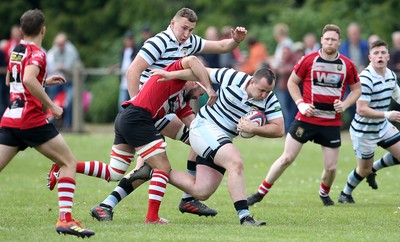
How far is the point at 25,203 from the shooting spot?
11898 millimetres

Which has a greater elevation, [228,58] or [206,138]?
[206,138]

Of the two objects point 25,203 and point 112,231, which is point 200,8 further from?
point 112,231

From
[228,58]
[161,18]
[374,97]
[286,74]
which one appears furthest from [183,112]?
[161,18]

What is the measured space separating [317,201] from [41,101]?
484 cm

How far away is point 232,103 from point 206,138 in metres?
0.44

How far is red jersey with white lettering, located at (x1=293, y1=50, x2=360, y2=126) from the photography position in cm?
1161

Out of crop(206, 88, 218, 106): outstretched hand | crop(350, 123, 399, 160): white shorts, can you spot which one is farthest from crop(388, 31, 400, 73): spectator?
crop(206, 88, 218, 106): outstretched hand

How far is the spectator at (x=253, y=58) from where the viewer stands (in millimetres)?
22734

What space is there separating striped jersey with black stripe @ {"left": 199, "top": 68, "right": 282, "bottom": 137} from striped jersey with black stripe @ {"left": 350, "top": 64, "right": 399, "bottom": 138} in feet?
7.11

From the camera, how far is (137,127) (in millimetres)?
9922

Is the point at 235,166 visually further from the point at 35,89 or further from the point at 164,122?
the point at 35,89

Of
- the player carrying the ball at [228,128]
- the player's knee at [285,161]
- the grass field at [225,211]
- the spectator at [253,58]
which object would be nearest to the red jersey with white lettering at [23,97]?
the grass field at [225,211]

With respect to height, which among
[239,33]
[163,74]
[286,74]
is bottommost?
[286,74]

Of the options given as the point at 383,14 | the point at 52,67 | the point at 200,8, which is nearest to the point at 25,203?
the point at 52,67
